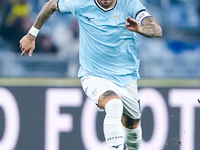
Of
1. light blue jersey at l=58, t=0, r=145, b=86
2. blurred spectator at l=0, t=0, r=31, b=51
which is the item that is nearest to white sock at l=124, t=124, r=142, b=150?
light blue jersey at l=58, t=0, r=145, b=86

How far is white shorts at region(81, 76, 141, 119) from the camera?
398 cm

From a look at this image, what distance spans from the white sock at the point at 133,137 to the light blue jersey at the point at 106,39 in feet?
2.00

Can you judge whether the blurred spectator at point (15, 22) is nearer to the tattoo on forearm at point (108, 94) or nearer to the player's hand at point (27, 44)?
the player's hand at point (27, 44)

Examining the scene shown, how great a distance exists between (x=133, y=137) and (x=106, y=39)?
1.17 m

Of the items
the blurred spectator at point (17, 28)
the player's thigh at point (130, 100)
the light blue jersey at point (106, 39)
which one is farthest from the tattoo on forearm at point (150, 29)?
the blurred spectator at point (17, 28)

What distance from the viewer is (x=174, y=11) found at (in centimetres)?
771

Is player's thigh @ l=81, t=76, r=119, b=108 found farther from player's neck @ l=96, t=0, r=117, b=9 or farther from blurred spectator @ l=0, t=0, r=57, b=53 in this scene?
blurred spectator @ l=0, t=0, r=57, b=53

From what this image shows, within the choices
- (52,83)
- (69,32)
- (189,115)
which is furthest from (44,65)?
(189,115)

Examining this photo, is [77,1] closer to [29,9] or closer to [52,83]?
[52,83]

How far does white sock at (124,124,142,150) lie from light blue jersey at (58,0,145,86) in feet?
2.00

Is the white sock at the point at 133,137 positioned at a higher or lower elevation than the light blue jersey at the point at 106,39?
lower

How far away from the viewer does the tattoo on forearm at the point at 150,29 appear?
144 inches

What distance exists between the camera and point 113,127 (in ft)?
12.2

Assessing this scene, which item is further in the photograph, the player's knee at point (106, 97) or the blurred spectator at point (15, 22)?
the blurred spectator at point (15, 22)
